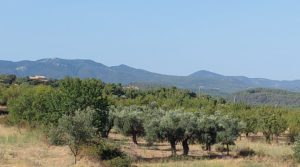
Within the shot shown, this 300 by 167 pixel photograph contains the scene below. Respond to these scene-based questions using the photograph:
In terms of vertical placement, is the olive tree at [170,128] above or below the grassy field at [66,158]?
above

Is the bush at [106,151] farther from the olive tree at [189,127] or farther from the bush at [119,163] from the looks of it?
the olive tree at [189,127]

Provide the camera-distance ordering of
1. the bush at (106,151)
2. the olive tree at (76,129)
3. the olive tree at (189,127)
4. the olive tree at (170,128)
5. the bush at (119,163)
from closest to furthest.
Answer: the bush at (119,163)
the olive tree at (76,129)
the bush at (106,151)
the olive tree at (170,128)
the olive tree at (189,127)

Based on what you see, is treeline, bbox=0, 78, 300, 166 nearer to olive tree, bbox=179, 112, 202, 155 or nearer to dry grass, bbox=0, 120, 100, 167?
olive tree, bbox=179, 112, 202, 155

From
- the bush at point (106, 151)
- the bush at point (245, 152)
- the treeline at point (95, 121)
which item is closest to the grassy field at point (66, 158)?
the bush at point (245, 152)

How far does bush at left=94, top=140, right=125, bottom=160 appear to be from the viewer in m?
42.2

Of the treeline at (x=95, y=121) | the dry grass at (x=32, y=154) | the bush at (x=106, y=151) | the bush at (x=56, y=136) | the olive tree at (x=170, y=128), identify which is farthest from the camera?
the olive tree at (x=170, y=128)

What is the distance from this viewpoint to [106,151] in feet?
142

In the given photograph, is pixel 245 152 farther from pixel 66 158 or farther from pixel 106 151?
pixel 66 158

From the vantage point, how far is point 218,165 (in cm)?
4200

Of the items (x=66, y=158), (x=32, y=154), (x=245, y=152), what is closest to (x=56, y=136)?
(x=66, y=158)

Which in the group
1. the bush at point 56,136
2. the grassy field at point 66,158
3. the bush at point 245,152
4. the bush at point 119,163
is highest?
the bush at point 56,136

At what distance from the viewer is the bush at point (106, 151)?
139 ft

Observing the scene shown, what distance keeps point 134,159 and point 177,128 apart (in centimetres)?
741

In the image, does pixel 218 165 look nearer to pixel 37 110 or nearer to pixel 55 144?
pixel 55 144
